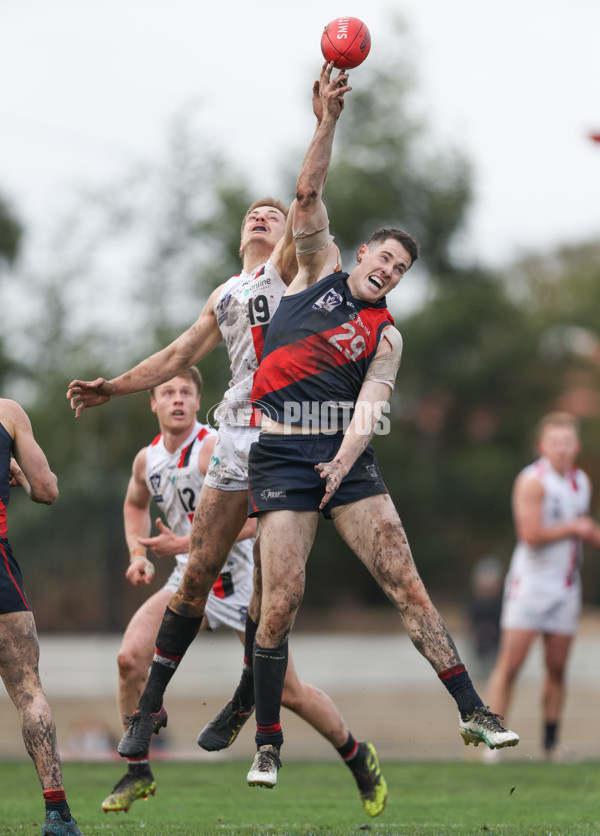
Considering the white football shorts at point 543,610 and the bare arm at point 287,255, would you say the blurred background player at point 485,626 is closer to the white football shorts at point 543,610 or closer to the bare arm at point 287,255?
the white football shorts at point 543,610

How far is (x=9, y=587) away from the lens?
564 centimetres

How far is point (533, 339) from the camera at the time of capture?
32.0 metres

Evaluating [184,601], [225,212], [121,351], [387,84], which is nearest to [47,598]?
[121,351]

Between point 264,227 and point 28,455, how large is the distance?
190 cm

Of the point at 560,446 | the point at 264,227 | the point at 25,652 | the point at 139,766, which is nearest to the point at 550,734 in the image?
the point at 560,446

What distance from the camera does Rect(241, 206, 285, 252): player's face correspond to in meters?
6.62

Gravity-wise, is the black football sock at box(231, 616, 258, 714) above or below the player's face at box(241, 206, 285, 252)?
below

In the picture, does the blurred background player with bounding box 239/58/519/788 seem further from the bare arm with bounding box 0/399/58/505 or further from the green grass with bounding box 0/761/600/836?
the green grass with bounding box 0/761/600/836

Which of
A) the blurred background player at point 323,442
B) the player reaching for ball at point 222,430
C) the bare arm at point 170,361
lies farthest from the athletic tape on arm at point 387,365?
the bare arm at point 170,361

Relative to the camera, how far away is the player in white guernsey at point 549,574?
1030cm

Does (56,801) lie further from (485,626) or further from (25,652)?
(485,626)

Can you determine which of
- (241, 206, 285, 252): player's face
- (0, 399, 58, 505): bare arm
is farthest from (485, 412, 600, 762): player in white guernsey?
(0, 399, 58, 505): bare arm

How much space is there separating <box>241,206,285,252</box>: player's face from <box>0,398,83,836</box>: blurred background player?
172cm

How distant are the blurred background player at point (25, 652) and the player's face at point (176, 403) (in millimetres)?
1616
